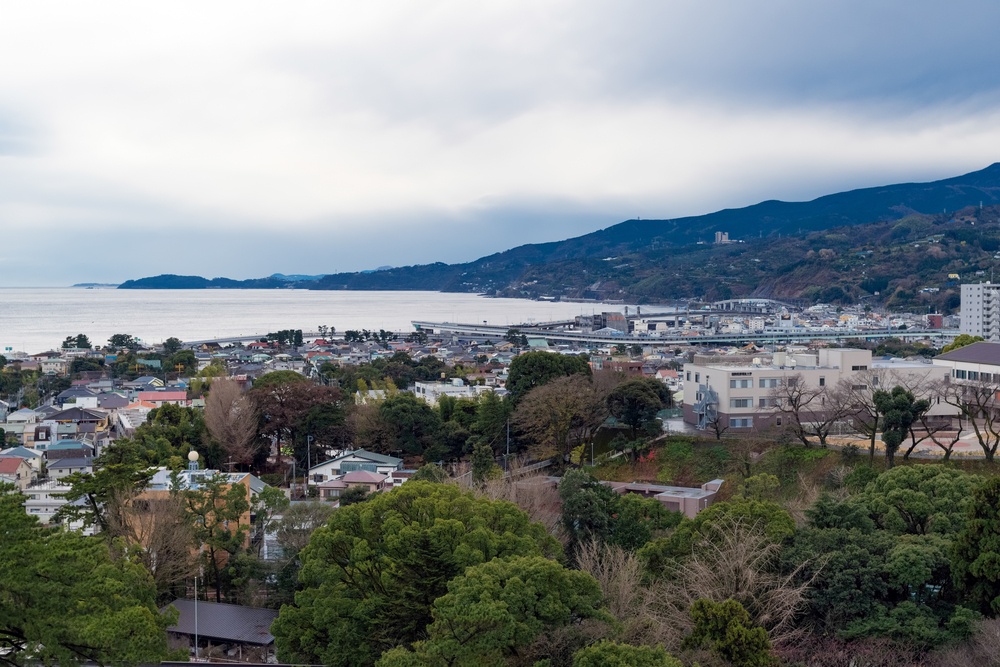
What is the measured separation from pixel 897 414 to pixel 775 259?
102108 mm

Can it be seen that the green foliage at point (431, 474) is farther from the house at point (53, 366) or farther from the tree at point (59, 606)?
the house at point (53, 366)

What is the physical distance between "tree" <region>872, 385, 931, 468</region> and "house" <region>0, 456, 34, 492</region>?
1719 cm

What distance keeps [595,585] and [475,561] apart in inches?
48.4

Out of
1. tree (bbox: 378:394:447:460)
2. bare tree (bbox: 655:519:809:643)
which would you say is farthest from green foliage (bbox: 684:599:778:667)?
tree (bbox: 378:394:447:460)

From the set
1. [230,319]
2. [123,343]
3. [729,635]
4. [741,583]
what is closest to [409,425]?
[741,583]

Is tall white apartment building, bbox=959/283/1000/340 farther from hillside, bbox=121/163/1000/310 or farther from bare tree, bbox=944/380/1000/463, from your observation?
bare tree, bbox=944/380/1000/463

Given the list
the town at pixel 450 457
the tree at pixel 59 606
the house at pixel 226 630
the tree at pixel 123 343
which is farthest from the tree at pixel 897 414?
the tree at pixel 123 343

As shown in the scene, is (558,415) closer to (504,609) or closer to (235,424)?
(235,424)

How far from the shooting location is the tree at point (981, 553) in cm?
941

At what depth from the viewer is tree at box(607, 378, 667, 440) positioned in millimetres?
19203

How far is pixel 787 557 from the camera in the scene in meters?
10.3

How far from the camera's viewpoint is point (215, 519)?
13.7 meters

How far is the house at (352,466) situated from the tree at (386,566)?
9885 millimetres

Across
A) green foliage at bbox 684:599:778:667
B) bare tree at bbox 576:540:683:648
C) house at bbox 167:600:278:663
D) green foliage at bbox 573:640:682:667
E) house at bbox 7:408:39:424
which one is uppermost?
green foliage at bbox 573:640:682:667
